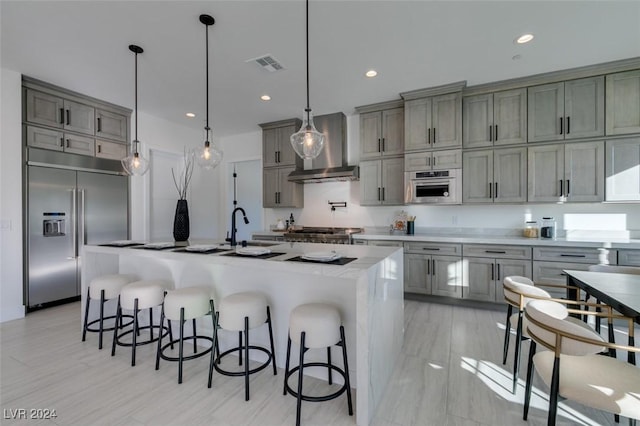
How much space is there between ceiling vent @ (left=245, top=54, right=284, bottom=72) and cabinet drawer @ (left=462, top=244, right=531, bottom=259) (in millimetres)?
3146

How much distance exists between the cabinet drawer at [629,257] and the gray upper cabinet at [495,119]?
158 centimetres

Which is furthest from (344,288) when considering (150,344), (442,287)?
(442,287)

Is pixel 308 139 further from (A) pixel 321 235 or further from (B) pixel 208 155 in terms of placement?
(A) pixel 321 235

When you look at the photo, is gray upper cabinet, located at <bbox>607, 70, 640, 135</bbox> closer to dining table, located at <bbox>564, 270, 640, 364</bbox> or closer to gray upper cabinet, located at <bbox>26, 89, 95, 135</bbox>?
dining table, located at <bbox>564, 270, 640, 364</bbox>

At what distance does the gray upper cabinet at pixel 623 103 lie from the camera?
3039 millimetres

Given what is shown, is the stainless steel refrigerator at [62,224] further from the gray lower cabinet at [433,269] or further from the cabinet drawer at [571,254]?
the cabinet drawer at [571,254]

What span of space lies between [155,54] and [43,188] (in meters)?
2.35

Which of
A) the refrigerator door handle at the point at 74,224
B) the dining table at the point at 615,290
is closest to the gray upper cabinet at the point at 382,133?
the dining table at the point at 615,290

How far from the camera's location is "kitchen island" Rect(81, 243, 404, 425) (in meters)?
1.58

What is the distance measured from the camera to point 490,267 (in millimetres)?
3379

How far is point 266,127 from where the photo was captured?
5.13 meters

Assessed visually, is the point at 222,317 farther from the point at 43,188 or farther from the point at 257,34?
the point at 43,188

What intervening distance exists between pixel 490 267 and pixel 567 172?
1.46 metres

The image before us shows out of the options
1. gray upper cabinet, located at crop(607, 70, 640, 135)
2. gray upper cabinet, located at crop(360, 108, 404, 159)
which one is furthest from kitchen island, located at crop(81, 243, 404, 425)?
gray upper cabinet, located at crop(607, 70, 640, 135)
